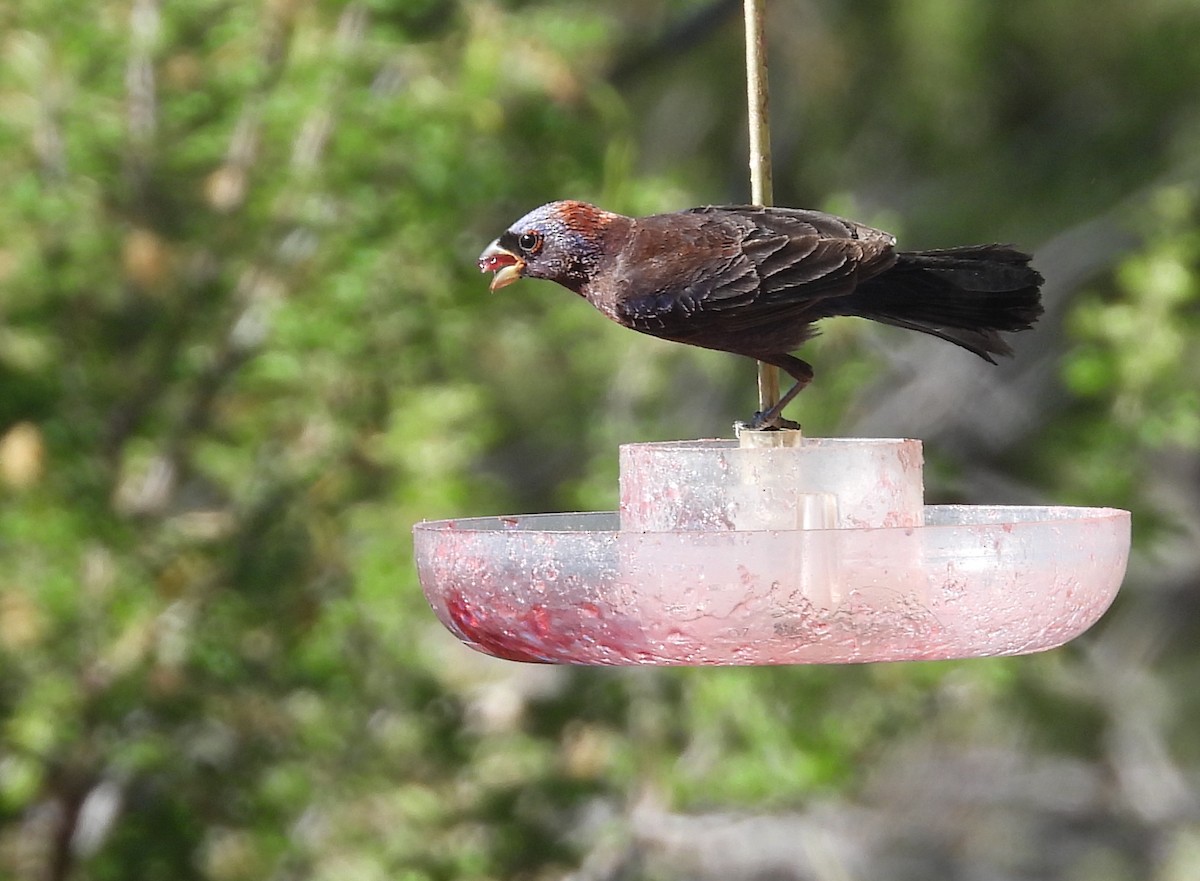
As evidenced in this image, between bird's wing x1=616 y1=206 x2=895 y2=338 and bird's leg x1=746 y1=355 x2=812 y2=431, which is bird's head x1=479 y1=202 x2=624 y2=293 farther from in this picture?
bird's leg x1=746 y1=355 x2=812 y2=431

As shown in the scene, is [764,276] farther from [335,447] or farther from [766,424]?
[335,447]

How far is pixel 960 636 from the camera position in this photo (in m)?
1.68

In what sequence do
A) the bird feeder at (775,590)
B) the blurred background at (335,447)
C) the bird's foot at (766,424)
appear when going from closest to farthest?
the bird feeder at (775,590) → the bird's foot at (766,424) → the blurred background at (335,447)

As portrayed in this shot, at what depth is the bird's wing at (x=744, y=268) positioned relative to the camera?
1.76 meters

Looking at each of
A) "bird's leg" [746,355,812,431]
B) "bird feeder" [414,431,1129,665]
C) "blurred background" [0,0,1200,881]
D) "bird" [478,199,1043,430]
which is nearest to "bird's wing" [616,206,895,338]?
"bird" [478,199,1043,430]

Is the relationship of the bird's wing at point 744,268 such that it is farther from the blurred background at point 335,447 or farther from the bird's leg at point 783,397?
the blurred background at point 335,447

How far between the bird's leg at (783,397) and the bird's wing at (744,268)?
12cm

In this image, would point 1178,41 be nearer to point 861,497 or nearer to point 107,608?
point 107,608

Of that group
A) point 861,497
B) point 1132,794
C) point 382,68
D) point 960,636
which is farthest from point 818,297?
point 1132,794

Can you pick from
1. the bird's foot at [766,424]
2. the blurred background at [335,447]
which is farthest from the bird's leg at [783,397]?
the blurred background at [335,447]

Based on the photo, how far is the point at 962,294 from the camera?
72.4 inches

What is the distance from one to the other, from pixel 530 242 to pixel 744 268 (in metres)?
0.28

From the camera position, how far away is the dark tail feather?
1.83m

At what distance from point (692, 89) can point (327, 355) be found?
2.57 metres
